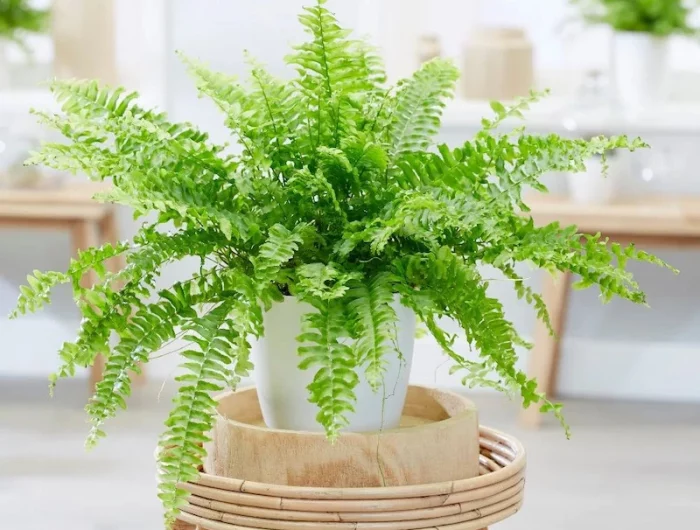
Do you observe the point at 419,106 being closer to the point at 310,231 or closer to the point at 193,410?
the point at 310,231

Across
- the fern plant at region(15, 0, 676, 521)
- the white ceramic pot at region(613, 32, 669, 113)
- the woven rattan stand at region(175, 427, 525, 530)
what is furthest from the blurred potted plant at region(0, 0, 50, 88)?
the woven rattan stand at region(175, 427, 525, 530)

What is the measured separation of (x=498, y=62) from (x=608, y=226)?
2.43ft

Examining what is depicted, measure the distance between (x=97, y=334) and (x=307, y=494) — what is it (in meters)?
0.24

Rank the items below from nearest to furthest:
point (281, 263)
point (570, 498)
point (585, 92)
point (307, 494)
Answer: point (307, 494), point (281, 263), point (570, 498), point (585, 92)

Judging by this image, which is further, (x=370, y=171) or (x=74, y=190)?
(x=74, y=190)

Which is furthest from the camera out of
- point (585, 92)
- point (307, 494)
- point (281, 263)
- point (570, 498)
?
point (585, 92)

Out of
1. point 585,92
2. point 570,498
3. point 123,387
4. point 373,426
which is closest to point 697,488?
point 570,498

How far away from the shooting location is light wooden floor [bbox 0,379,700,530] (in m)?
2.29

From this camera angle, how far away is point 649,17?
11.1ft

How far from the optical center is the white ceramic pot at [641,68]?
11.1ft

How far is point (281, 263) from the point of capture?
103 cm

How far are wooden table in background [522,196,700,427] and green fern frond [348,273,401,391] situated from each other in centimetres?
188

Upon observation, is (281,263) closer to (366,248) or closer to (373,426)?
(366,248)

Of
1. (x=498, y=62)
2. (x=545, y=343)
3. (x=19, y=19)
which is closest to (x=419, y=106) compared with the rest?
(x=545, y=343)
